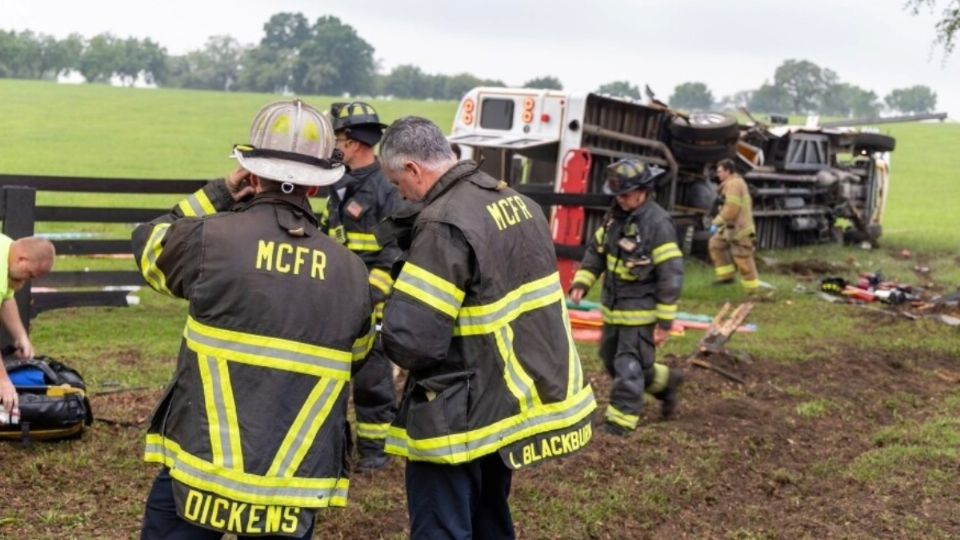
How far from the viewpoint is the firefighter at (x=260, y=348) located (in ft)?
10.1

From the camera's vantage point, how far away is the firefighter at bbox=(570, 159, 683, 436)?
23.1ft

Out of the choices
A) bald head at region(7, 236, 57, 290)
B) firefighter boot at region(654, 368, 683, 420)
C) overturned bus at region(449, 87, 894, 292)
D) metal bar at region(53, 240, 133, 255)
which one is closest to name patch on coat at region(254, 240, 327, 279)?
bald head at region(7, 236, 57, 290)

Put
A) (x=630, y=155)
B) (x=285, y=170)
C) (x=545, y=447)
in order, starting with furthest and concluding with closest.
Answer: (x=630, y=155)
(x=545, y=447)
(x=285, y=170)

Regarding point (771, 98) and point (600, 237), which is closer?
point (600, 237)

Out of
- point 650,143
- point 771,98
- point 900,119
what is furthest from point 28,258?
point 771,98

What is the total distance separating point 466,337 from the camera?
362cm

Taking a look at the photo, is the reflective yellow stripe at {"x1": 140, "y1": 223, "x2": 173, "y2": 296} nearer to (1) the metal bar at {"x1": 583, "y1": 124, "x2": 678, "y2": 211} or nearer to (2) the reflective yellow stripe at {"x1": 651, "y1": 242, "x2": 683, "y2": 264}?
(2) the reflective yellow stripe at {"x1": 651, "y1": 242, "x2": 683, "y2": 264}

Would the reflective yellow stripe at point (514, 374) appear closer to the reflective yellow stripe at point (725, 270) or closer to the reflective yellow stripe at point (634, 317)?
the reflective yellow stripe at point (634, 317)

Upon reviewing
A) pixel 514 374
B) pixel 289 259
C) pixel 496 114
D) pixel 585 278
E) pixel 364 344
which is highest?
pixel 496 114

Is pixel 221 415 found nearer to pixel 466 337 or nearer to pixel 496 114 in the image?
pixel 466 337

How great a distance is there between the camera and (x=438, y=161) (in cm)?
371

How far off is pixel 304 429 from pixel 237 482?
Answer: 9.2 inches

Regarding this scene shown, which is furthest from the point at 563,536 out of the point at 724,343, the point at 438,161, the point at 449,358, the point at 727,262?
the point at 727,262

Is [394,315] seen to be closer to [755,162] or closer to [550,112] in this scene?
[550,112]
